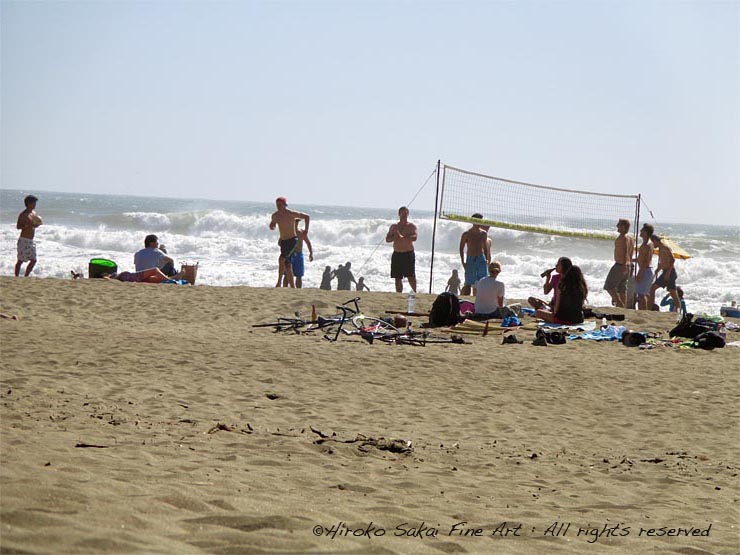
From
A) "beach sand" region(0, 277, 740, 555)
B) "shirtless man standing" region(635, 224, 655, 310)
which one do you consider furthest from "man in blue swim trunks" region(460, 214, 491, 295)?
"beach sand" region(0, 277, 740, 555)

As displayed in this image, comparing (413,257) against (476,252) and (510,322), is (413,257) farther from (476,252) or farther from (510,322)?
(510,322)

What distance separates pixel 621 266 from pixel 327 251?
18.5m

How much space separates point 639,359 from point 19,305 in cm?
630

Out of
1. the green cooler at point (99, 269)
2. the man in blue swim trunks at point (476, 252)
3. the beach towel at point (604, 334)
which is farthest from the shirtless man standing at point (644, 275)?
the green cooler at point (99, 269)

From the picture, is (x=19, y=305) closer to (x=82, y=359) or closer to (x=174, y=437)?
(x=82, y=359)

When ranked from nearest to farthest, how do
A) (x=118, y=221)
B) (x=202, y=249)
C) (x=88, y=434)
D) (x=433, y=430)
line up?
(x=88, y=434) → (x=433, y=430) → (x=202, y=249) → (x=118, y=221)

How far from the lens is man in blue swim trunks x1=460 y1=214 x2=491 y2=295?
11195 millimetres

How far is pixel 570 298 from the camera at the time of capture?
9.64 m

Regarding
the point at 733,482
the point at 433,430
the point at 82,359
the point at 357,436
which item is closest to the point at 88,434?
the point at 357,436

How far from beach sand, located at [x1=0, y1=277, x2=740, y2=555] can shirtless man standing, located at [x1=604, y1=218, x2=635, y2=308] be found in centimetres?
296

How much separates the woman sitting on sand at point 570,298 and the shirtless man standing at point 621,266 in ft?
7.18

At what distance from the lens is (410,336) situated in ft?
28.1

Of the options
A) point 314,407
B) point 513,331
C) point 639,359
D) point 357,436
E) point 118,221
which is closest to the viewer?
point 357,436

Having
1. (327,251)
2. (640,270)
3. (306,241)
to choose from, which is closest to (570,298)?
(640,270)
